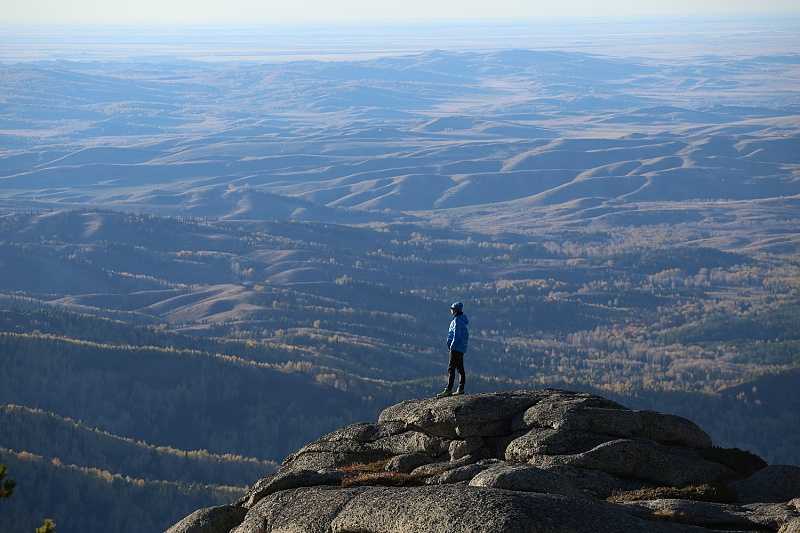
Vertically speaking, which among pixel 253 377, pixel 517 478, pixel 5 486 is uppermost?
pixel 5 486

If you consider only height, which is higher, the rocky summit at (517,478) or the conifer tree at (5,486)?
the conifer tree at (5,486)

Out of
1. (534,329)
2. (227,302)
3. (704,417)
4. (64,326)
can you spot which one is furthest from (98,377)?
(534,329)

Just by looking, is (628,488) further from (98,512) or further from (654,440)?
(98,512)

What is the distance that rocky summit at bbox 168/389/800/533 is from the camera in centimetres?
2480

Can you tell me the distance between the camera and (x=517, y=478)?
27672mm

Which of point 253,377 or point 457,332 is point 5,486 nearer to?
point 457,332

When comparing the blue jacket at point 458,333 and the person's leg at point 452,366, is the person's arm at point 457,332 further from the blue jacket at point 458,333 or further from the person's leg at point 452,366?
the person's leg at point 452,366

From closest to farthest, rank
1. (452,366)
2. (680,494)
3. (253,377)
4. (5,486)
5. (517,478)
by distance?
(5,486) → (517,478) → (680,494) → (452,366) → (253,377)

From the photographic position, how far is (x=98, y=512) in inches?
3428

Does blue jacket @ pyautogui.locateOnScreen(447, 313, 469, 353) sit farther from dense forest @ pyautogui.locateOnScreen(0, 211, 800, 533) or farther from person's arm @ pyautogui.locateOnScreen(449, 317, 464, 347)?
dense forest @ pyautogui.locateOnScreen(0, 211, 800, 533)

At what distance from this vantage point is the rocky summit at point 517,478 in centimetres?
2480

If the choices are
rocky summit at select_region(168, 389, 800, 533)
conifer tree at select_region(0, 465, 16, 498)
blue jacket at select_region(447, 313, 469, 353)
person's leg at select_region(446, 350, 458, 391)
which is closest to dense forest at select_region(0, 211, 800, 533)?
person's leg at select_region(446, 350, 458, 391)

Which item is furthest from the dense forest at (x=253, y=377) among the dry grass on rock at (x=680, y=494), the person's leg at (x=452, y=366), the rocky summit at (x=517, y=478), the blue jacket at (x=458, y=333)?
the dry grass on rock at (x=680, y=494)

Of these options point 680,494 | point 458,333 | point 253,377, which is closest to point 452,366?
point 458,333
